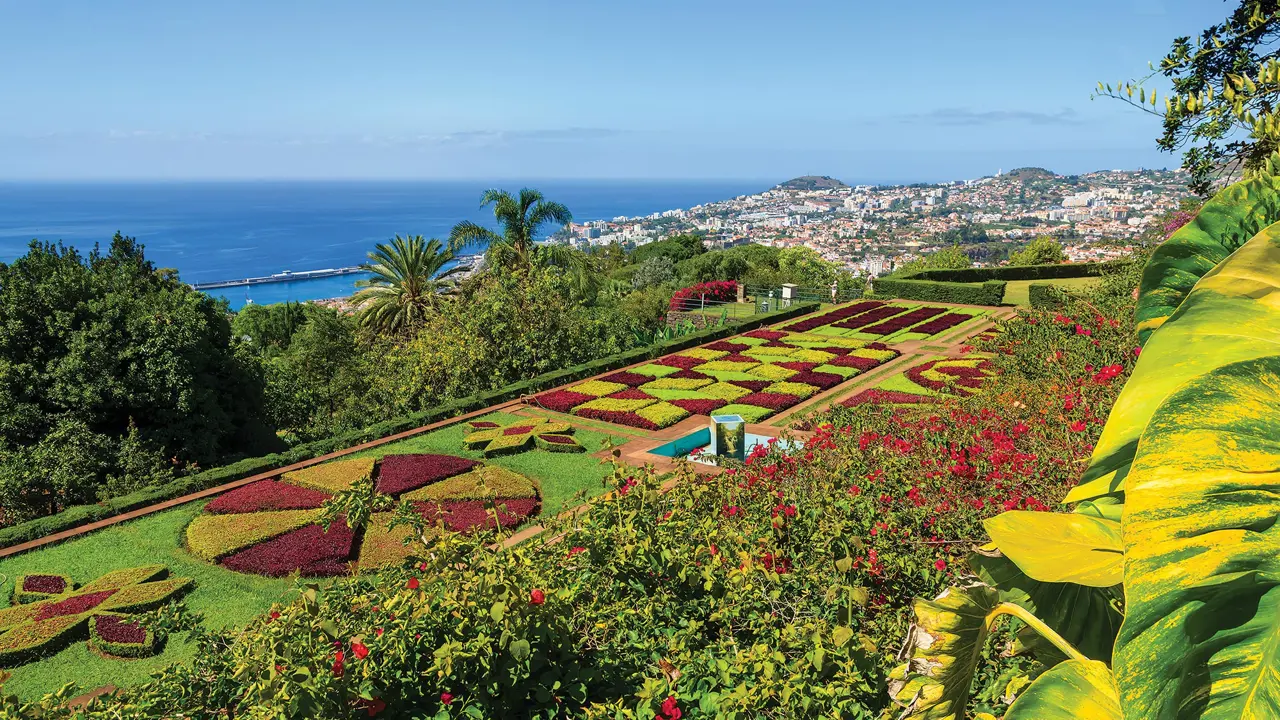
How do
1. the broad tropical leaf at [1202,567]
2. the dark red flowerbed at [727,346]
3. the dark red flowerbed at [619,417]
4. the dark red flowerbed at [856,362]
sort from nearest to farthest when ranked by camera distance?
the broad tropical leaf at [1202,567] → the dark red flowerbed at [619,417] → the dark red flowerbed at [856,362] → the dark red flowerbed at [727,346]

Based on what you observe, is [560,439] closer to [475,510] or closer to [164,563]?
[475,510]

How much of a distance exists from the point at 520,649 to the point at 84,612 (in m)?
6.96

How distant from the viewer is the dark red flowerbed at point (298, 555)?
8750mm

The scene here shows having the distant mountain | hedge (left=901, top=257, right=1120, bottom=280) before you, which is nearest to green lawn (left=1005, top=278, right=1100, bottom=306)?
hedge (left=901, top=257, right=1120, bottom=280)

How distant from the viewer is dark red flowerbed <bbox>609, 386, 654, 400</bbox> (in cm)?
1577

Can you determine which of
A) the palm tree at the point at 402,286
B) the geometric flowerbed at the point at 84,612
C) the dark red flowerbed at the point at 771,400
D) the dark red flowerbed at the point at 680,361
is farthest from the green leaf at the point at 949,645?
the palm tree at the point at 402,286

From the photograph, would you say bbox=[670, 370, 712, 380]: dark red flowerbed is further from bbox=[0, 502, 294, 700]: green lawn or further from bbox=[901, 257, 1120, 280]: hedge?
bbox=[901, 257, 1120, 280]: hedge

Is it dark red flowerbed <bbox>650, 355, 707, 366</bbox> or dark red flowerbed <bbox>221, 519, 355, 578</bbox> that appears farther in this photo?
dark red flowerbed <bbox>650, 355, 707, 366</bbox>

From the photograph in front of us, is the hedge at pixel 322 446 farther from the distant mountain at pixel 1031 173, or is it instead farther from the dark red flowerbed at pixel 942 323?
the distant mountain at pixel 1031 173

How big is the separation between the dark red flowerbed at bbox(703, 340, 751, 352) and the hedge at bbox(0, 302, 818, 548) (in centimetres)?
41

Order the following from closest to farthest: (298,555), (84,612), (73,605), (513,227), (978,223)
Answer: (84,612) → (73,605) → (298,555) → (513,227) → (978,223)

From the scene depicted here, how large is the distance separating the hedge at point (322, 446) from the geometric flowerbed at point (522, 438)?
1.32m

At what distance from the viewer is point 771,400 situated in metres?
15.5

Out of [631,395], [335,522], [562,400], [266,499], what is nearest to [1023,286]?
[631,395]
